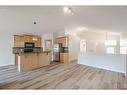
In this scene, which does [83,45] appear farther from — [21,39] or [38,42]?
[21,39]

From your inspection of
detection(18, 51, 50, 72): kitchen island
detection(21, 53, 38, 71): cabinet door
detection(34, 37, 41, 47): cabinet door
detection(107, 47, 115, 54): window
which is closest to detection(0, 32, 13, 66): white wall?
detection(34, 37, 41, 47): cabinet door

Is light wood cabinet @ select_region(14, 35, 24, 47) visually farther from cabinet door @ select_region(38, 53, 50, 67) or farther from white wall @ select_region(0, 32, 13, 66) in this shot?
cabinet door @ select_region(38, 53, 50, 67)

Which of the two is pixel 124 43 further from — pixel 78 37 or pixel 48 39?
pixel 48 39

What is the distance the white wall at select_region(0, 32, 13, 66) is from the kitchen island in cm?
218

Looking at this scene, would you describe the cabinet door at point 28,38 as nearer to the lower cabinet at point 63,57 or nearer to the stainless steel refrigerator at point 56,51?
the stainless steel refrigerator at point 56,51

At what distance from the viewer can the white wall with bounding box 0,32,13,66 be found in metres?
7.24

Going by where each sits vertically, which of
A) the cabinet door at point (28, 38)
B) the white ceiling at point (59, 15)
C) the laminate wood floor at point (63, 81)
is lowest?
the laminate wood floor at point (63, 81)

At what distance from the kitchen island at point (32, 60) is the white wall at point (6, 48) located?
2.18 m

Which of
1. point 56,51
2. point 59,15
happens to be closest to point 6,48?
point 56,51

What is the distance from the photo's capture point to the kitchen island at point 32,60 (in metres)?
A: 5.68

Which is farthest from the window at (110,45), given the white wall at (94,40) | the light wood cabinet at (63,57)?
the light wood cabinet at (63,57)

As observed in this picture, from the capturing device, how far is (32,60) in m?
6.20
